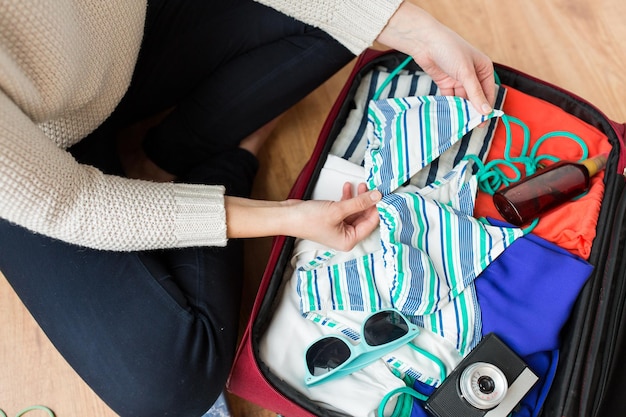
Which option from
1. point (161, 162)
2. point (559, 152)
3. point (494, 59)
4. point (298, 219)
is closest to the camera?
point (298, 219)

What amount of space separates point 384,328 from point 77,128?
47 centimetres

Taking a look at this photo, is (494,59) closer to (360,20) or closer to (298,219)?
(360,20)

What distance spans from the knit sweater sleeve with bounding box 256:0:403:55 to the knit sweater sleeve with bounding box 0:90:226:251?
0.29 m

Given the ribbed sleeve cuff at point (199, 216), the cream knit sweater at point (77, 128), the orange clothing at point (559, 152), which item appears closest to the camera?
the cream knit sweater at point (77, 128)

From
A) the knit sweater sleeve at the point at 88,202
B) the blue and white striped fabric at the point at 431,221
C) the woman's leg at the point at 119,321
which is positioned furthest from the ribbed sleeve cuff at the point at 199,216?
the blue and white striped fabric at the point at 431,221

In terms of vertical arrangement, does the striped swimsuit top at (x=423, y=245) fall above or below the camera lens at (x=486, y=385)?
above

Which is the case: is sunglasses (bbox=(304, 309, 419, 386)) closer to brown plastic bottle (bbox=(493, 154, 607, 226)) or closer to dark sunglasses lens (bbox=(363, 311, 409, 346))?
dark sunglasses lens (bbox=(363, 311, 409, 346))

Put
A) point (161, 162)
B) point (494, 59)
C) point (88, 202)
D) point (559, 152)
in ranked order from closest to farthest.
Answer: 1. point (88, 202)
2. point (559, 152)
3. point (161, 162)
4. point (494, 59)

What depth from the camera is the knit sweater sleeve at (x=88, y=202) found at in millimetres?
531

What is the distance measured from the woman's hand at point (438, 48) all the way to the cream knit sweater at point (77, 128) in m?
0.03

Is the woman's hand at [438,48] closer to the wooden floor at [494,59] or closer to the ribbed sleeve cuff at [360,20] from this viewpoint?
the ribbed sleeve cuff at [360,20]

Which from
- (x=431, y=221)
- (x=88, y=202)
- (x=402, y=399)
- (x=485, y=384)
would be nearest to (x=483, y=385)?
(x=485, y=384)

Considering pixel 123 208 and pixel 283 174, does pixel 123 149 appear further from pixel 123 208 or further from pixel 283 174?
pixel 123 208

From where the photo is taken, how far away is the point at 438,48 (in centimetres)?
80
